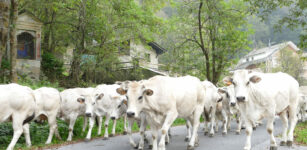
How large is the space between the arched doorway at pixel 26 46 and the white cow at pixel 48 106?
53.0ft

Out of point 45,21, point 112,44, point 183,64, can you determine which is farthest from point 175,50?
point 45,21

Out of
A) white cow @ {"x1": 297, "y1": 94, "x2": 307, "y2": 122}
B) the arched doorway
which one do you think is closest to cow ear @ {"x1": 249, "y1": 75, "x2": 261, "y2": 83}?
white cow @ {"x1": 297, "y1": 94, "x2": 307, "y2": 122}

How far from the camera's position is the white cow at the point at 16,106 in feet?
25.7

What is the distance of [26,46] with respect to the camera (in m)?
25.2

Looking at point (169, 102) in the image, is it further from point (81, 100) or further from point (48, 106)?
point (48, 106)

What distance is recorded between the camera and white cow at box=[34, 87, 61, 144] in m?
9.42

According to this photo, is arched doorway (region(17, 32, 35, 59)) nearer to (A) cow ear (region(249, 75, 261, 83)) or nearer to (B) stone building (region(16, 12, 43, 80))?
(B) stone building (region(16, 12, 43, 80))

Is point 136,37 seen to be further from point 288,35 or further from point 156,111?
point 288,35

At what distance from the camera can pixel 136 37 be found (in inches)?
803

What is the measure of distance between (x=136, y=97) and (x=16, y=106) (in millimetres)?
3509

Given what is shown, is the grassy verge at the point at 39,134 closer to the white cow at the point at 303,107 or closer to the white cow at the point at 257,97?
the white cow at the point at 257,97

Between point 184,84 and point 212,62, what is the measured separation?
41.9 ft

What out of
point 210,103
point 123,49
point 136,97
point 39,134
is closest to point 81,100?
point 39,134

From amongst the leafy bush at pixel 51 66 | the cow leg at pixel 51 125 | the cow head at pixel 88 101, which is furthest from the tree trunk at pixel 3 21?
the leafy bush at pixel 51 66
